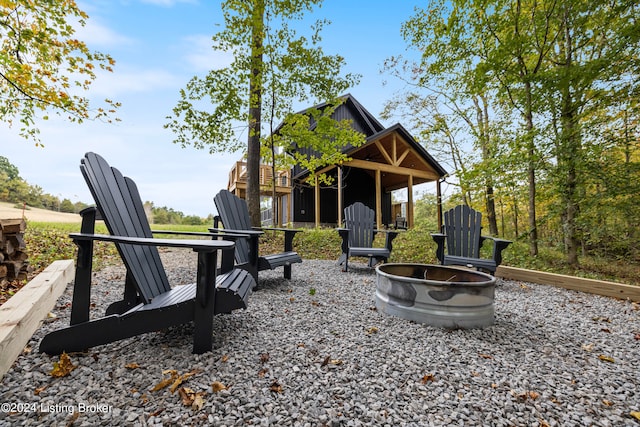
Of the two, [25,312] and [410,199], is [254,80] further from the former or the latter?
[410,199]

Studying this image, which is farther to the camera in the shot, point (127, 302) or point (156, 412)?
point (127, 302)

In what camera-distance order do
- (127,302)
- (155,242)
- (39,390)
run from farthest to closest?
(127,302)
(155,242)
(39,390)

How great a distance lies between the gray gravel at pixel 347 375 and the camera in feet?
3.84

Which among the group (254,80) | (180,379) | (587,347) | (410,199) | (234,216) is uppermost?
(254,80)

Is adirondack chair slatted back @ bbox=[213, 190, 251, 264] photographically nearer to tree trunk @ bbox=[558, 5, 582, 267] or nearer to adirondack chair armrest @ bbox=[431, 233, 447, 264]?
adirondack chair armrest @ bbox=[431, 233, 447, 264]

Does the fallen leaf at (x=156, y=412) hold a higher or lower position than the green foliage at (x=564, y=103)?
lower

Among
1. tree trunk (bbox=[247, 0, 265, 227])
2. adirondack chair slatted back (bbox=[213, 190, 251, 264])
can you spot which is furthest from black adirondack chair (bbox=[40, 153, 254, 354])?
tree trunk (bbox=[247, 0, 265, 227])

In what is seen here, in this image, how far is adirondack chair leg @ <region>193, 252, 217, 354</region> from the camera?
5.01 ft

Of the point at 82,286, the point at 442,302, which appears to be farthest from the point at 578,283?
the point at 82,286

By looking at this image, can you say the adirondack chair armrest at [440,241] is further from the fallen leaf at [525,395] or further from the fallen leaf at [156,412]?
the fallen leaf at [156,412]

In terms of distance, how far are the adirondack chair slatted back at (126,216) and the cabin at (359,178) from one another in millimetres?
7268

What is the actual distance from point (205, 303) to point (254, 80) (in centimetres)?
615

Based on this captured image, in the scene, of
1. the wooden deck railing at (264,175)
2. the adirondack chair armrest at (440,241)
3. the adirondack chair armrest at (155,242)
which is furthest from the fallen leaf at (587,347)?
the wooden deck railing at (264,175)

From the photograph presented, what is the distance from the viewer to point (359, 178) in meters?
12.7
